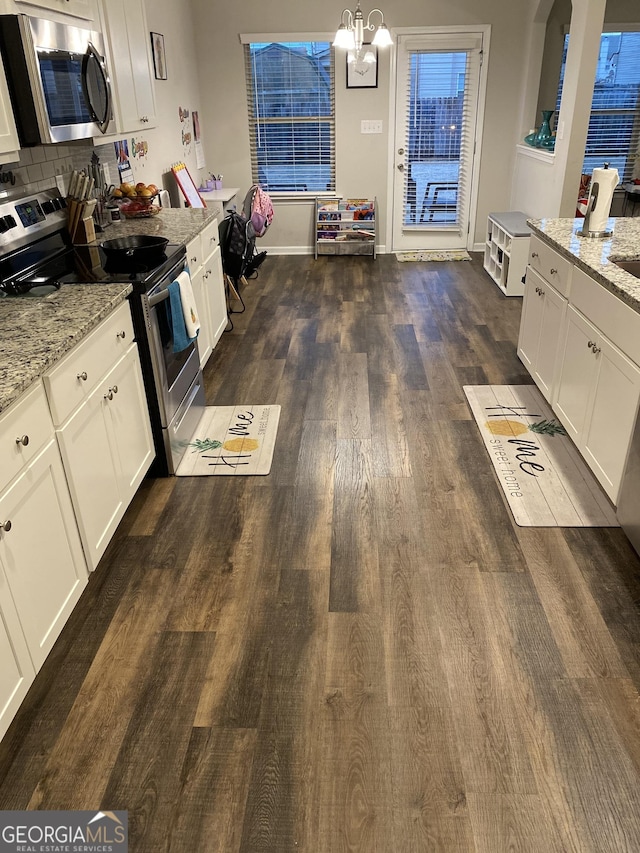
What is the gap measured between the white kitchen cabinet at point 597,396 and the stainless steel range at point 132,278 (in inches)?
72.3

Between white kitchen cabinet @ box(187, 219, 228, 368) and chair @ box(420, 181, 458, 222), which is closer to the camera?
white kitchen cabinet @ box(187, 219, 228, 368)

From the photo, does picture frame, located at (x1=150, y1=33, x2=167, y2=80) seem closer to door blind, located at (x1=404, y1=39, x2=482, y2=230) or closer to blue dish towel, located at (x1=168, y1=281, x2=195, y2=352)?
door blind, located at (x1=404, y1=39, x2=482, y2=230)

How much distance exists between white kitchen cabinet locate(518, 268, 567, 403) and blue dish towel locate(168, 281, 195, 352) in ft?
5.92

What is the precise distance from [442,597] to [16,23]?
8.28ft

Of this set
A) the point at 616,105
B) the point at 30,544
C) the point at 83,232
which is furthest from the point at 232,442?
the point at 616,105

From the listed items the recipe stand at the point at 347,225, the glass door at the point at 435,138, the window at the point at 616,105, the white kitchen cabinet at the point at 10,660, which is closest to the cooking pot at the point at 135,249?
the white kitchen cabinet at the point at 10,660

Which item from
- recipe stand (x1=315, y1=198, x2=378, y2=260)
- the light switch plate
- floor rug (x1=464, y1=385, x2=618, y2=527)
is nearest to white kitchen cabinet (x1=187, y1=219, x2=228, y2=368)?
floor rug (x1=464, y1=385, x2=618, y2=527)

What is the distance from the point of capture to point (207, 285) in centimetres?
401

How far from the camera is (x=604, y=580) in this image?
7.70 ft

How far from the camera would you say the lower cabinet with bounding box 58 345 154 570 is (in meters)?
2.09

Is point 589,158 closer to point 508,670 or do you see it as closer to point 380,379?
point 380,379

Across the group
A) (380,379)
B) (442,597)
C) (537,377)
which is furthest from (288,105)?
(442,597)

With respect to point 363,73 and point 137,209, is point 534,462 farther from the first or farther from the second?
point 363,73

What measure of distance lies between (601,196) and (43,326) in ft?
8.48
